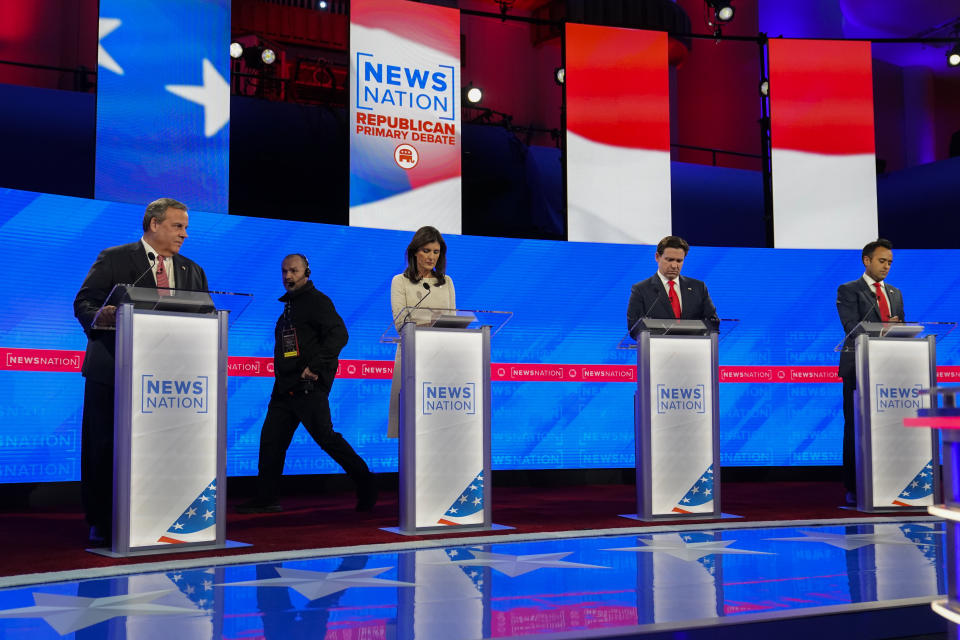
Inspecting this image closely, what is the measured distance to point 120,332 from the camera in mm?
3646

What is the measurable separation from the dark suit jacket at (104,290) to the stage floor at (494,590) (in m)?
0.90

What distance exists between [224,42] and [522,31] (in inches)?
252

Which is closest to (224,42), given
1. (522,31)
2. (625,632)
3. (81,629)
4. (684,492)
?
(684,492)

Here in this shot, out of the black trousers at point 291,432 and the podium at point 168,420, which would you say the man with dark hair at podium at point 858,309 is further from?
the podium at point 168,420

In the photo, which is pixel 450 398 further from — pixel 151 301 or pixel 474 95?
pixel 474 95

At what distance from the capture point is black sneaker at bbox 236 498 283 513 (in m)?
5.39

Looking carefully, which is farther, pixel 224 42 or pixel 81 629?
pixel 224 42

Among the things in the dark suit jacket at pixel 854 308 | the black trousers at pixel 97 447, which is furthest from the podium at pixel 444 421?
the dark suit jacket at pixel 854 308

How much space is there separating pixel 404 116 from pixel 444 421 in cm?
301

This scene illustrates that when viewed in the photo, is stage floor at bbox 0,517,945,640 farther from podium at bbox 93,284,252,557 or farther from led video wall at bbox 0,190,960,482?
led video wall at bbox 0,190,960,482

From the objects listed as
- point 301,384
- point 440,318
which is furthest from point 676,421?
point 301,384

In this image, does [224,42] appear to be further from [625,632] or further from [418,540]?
[625,632]

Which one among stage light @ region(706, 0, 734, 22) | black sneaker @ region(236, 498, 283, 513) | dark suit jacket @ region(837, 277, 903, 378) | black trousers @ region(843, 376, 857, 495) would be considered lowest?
black sneaker @ region(236, 498, 283, 513)

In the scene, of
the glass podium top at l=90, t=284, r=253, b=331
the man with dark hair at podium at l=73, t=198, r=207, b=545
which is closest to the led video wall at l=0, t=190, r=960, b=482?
the man with dark hair at podium at l=73, t=198, r=207, b=545
